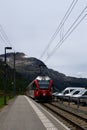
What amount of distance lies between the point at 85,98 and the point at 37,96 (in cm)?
1823

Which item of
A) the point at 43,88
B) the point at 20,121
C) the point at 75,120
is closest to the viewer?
the point at 20,121

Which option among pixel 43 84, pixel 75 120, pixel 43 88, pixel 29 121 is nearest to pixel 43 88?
pixel 43 88

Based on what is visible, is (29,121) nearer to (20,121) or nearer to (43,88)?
(20,121)

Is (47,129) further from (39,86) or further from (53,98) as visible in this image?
(53,98)

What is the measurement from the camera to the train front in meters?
54.6

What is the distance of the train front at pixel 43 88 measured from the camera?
179 feet

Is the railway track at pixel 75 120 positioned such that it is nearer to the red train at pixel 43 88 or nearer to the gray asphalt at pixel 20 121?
the gray asphalt at pixel 20 121

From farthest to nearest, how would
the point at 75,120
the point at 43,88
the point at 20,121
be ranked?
the point at 43,88, the point at 75,120, the point at 20,121

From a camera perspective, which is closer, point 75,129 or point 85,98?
point 75,129

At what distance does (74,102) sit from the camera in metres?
42.3

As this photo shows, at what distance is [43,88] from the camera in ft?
180

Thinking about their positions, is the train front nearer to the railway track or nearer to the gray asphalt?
the gray asphalt

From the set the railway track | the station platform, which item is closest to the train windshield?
the station platform

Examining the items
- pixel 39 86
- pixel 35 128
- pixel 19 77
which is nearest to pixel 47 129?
pixel 35 128
